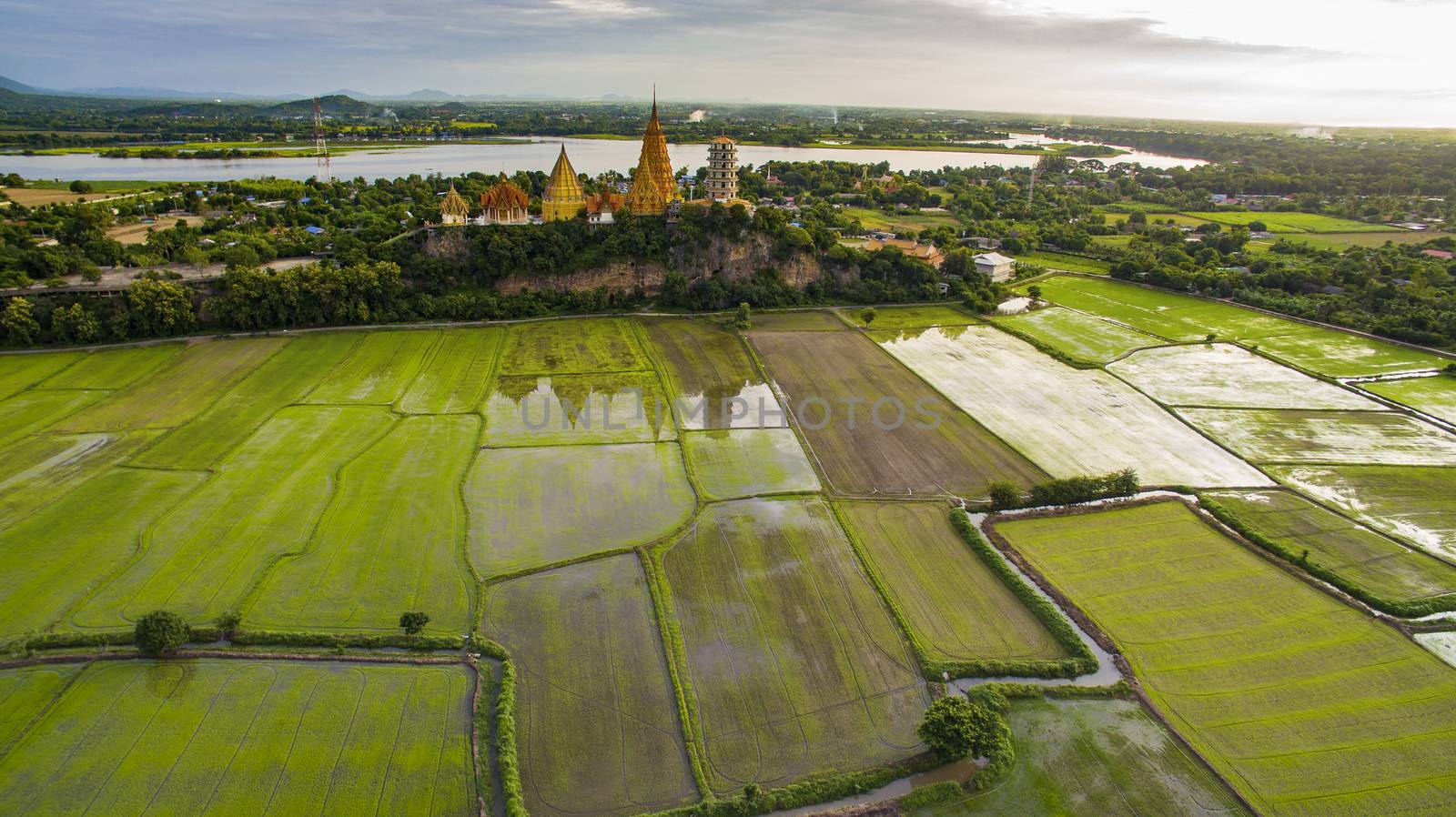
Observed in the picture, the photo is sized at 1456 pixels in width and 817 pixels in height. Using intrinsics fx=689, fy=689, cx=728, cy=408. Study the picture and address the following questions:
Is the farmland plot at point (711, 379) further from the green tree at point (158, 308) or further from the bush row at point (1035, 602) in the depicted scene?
the green tree at point (158, 308)

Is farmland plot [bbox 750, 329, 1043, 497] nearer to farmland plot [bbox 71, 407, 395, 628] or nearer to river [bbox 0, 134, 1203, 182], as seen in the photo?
farmland plot [bbox 71, 407, 395, 628]

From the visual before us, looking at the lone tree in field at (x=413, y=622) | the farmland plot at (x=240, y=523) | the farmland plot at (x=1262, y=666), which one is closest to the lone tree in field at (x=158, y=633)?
the farmland plot at (x=240, y=523)

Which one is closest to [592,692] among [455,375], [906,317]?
[455,375]

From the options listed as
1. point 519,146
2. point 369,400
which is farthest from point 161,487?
point 519,146

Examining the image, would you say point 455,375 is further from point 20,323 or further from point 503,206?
point 20,323

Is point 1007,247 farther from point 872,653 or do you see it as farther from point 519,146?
point 519,146

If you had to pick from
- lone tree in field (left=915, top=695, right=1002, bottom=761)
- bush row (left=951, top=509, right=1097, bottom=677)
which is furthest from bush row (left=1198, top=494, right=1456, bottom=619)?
lone tree in field (left=915, top=695, right=1002, bottom=761)
